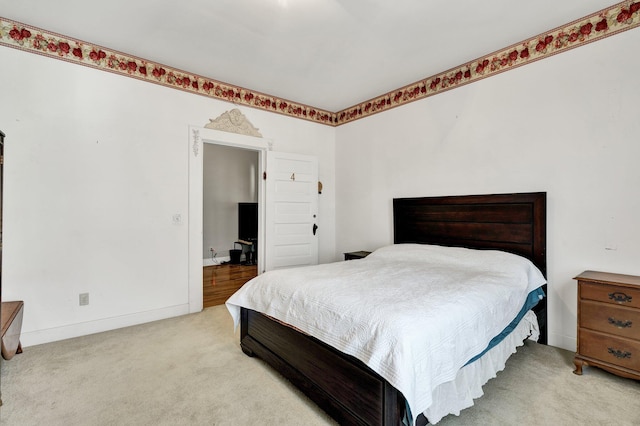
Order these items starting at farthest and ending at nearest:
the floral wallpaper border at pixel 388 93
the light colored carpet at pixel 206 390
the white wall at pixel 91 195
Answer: the white wall at pixel 91 195 < the floral wallpaper border at pixel 388 93 < the light colored carpet at pixel 206 390

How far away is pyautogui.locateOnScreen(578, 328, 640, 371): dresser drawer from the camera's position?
6.44 ft

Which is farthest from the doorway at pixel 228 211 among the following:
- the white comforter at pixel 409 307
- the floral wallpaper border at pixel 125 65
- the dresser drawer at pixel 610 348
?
the dresser drawer at pixel 610 348

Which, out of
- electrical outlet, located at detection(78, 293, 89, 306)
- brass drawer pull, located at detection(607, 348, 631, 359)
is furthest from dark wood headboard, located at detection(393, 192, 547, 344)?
electrical outlet, located at detection(78, 293, 89, 306)

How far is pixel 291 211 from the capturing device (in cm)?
430

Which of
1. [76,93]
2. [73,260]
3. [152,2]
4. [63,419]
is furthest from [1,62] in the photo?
[63,419]

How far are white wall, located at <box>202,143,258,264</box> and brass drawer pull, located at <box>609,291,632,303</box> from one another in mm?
6178

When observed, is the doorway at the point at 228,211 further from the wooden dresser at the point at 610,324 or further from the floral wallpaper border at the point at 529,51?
the wooden dresser at the point at 610,324

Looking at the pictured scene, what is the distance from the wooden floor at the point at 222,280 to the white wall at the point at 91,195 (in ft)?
2.07

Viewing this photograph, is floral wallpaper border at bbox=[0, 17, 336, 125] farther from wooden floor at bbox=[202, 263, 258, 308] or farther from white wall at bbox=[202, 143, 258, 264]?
white wall at bbox=[202, 143, 258, 264]

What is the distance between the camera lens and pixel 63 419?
168 cm

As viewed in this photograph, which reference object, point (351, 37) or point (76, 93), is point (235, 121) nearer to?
point (76, 93)

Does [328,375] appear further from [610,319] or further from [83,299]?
[83,299]

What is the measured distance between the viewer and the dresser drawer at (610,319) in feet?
6.44

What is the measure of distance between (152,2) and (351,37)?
1.60m
